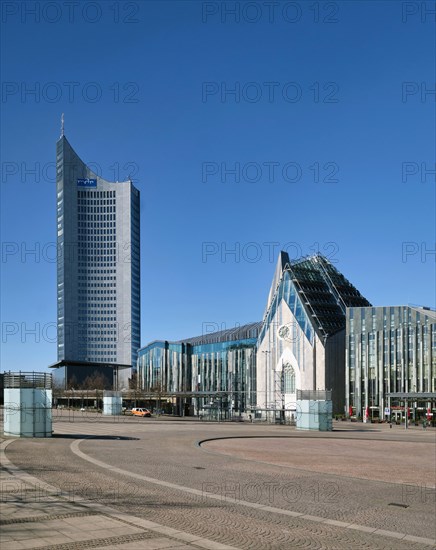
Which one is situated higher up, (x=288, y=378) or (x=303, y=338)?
(x=303, y=338)

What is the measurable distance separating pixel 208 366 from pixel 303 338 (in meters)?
37.3

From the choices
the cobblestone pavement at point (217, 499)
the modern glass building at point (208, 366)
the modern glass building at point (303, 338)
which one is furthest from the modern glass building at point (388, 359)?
A: the cobblestone pavement at point (217, 499)

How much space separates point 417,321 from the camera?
96250mm

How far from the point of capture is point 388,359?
10019 centimetres

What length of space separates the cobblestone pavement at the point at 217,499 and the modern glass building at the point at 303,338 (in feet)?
250

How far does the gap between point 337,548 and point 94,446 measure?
23.2m

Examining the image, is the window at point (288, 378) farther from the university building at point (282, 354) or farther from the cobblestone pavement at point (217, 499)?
the cobblestone pavement at point (217, 499)

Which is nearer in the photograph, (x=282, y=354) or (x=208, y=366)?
(x=282, y=354)

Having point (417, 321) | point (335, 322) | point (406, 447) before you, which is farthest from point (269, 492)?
point (335, 322)

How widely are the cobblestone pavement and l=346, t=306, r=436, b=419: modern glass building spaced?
63170mm

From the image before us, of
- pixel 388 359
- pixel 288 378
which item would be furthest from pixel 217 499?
pixel 288 378

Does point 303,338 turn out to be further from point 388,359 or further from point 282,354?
point 388,359

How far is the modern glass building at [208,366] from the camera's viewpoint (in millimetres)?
131625

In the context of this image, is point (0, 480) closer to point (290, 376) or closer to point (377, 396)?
point (377, 396)
